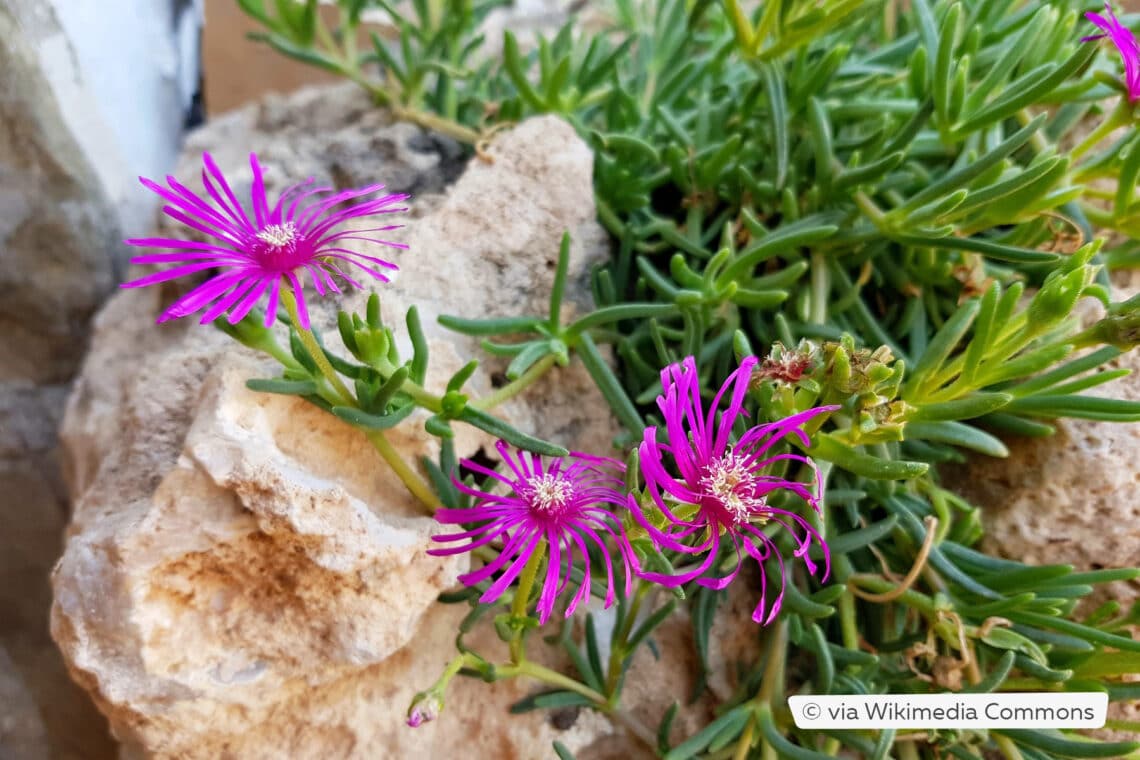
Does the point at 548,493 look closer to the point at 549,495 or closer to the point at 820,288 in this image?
the point at 549,495

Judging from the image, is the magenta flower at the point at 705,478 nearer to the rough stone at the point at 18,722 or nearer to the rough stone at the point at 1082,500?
the rough stone at the point at 1082,500

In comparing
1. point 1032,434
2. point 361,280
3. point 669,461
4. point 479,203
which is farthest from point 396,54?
point 1032,434

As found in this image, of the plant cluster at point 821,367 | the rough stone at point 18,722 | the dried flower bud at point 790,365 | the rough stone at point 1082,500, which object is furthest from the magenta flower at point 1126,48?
the rough stone at point 18,722

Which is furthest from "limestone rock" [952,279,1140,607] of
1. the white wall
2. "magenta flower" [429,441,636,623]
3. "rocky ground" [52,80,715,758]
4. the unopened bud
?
the white wall

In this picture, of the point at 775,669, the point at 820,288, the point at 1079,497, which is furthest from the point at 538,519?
the point at 1079,497

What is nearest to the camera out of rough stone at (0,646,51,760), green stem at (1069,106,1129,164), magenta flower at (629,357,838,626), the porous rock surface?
magenta flower at (629,357,838,626)

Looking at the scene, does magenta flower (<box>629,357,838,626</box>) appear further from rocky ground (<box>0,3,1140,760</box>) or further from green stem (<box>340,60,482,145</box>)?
green stem (<box>340,60,482,145</box>)

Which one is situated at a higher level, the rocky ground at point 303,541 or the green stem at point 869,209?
the green stem at point 869,209
